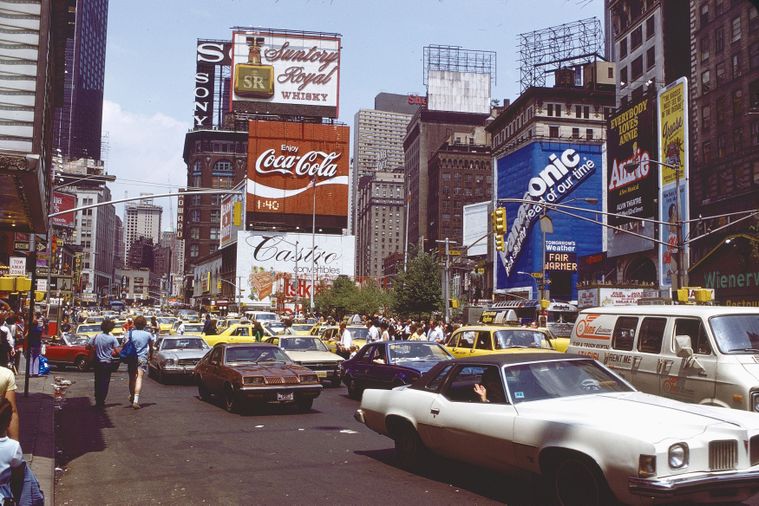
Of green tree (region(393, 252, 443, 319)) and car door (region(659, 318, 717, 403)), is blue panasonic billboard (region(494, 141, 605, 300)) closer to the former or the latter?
green tree (region(393, 252, 443, 319))

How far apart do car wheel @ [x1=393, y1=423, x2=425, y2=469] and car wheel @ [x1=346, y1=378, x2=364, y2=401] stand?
23.2 ft

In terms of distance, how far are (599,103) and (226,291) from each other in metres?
71.3

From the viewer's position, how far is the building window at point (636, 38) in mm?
71062

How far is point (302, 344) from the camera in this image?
19734 millimetres

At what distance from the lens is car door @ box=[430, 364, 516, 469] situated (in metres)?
7.35

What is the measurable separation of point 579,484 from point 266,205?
10475cm

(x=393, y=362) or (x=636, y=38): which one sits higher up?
(x=636, y=38)

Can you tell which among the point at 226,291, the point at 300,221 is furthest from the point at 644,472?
the point at 226,291

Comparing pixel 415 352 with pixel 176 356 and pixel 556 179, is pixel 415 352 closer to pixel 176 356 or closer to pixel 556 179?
pixel 176 356

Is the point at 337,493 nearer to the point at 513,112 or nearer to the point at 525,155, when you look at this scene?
the point at 525,155

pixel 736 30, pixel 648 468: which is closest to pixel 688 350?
pixel 648 468

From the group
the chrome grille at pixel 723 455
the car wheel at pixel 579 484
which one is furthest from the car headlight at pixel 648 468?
the chrome grille at pixel 723 455

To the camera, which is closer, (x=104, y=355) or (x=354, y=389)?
(x=104, y=355)

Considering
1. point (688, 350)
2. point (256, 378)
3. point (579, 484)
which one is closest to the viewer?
point (579, 484)
